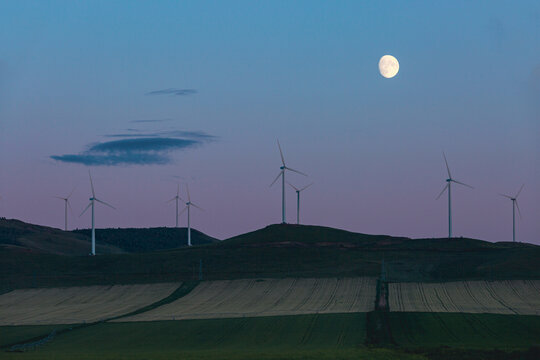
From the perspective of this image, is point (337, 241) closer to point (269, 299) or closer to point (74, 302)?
point (269, 299)

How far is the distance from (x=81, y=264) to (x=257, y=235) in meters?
43.5

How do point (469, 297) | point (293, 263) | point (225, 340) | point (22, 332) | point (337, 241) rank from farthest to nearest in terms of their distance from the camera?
point (337, 241) → point (293, 263) → point (469, 297) → point (22, 332) → point (225, 340)

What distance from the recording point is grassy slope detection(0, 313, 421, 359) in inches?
2010

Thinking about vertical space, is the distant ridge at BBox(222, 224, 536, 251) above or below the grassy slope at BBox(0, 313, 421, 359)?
above

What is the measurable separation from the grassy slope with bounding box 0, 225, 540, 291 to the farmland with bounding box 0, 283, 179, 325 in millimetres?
8084

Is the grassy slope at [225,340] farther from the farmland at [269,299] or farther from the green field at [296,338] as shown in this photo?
the farmland at [269,299]

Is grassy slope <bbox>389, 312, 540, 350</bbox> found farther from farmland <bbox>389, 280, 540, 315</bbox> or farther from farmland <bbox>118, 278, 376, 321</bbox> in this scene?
farmland <bbox>118, 278, 376, 321</bbox>

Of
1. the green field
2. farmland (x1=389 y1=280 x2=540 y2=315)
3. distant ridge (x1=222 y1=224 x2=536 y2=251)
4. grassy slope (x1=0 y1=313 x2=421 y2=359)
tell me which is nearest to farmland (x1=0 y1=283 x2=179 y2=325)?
the green field

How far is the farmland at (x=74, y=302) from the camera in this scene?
79688 mm

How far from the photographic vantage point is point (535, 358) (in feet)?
165

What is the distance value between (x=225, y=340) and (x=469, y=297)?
3437 cm

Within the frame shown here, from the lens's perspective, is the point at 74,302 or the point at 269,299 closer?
the point at 269,299

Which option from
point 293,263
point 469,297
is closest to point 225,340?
point 469,297

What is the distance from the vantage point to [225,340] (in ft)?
201
